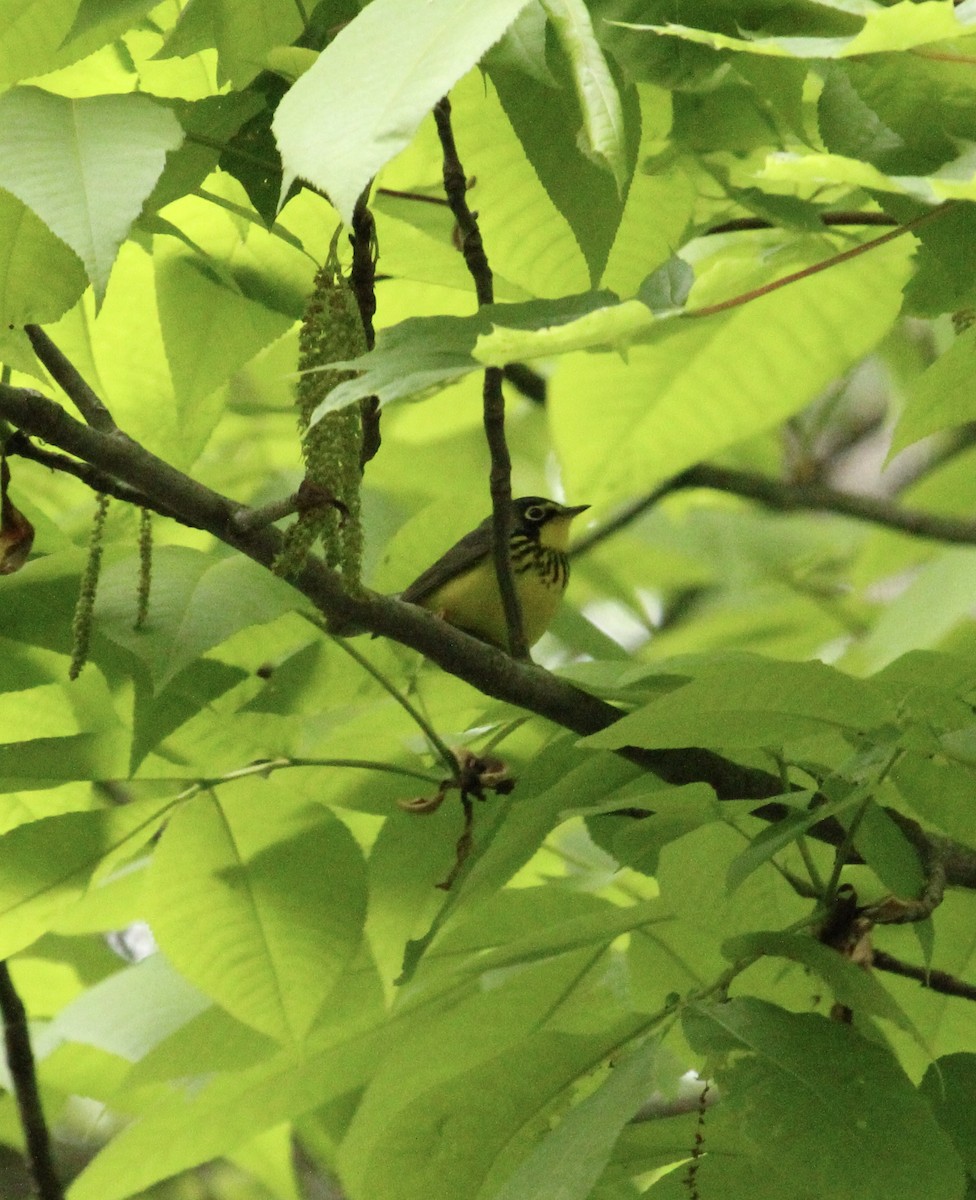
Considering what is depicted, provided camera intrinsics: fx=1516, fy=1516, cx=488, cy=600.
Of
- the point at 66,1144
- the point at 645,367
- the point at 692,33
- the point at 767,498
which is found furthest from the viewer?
the point at 66,1144

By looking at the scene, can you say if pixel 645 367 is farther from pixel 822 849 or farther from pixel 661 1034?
pixel 661 1034

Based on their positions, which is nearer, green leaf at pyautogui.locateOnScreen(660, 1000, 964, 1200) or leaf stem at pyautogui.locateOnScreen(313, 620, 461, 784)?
green leaf at pyautogui.locateOnScreen(660, 1000, 964, 1200)

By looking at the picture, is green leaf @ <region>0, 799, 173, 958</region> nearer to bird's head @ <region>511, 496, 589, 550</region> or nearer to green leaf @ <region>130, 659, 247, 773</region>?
green leaf @ <region>130, 659, 247, 773</region>

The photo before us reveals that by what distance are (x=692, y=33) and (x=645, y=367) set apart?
4.90 ft

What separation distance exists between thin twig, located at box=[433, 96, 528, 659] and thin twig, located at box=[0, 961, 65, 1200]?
1112mm

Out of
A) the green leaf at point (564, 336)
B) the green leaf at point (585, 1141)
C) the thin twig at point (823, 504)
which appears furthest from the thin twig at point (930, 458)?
the green leaf at point (564, 336)

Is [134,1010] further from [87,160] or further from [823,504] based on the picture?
[823,504]

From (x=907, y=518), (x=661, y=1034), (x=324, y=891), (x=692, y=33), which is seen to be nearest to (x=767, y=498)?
(x=907, y=518)

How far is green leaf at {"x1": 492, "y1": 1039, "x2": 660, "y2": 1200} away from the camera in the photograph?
133 centimetres

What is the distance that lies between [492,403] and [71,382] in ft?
1.67

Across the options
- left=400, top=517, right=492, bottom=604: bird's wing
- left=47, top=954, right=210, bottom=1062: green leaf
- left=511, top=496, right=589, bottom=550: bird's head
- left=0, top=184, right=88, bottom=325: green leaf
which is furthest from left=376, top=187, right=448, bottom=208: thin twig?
left=511, top=496, right=589, bottom=550: bird's head

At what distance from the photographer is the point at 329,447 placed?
144cm

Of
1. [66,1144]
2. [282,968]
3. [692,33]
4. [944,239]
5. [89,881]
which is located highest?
[692,33]

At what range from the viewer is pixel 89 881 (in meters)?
1.92
